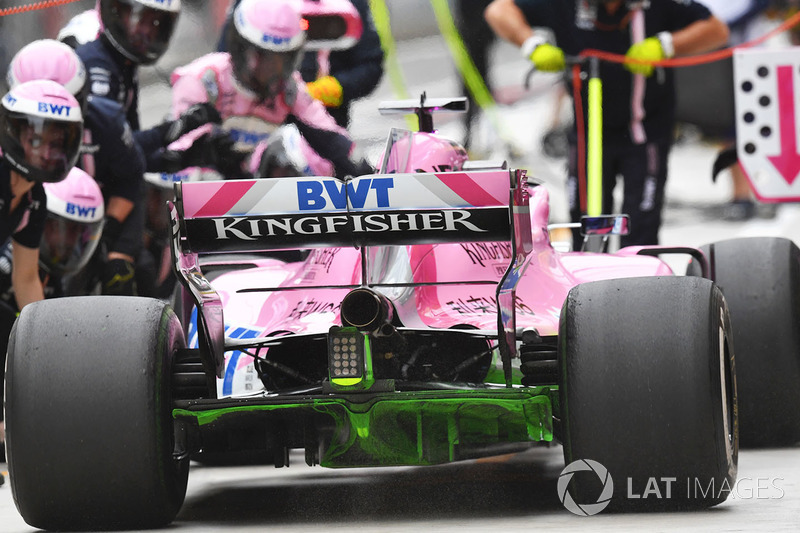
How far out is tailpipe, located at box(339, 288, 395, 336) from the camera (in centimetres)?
466

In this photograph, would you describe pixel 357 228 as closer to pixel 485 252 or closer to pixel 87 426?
pixel 87 426

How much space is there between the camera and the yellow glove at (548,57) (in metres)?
9.51

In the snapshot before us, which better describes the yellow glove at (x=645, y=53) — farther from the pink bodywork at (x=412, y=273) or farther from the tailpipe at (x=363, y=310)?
the tailpipe at (x=363, y=310)

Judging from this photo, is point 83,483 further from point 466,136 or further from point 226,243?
point 466,136

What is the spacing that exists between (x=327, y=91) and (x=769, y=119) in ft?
9.76

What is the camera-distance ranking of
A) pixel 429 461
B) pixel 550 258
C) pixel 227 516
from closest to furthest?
pixel 429 461
pixel 227 516
pixel 550 258

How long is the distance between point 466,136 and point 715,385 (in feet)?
27.5

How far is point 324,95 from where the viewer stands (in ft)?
34.8

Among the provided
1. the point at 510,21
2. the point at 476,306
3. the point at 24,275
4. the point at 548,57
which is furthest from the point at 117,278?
the point at 476,306

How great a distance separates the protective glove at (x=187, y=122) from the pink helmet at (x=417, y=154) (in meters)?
3.58

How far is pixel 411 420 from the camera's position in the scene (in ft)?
15.8

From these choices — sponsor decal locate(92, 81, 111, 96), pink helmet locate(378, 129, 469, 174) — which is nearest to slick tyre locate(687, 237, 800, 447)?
pink helmet locate(378, 129, 469, 174)

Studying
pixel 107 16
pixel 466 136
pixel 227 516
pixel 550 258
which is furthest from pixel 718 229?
pixel 227 516

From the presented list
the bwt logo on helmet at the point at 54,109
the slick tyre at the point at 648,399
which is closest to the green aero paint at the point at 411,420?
the slick tyre at the point at 648,399
